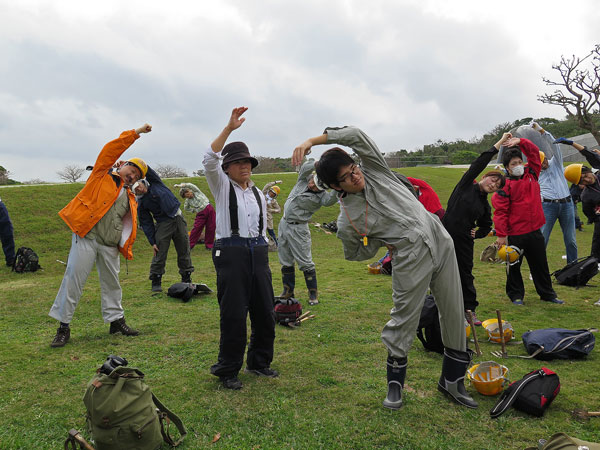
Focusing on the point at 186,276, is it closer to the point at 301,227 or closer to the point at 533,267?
the point at 301,227

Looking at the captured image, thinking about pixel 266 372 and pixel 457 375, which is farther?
pixel 266 372

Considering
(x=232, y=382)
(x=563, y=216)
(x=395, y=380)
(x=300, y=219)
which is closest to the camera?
(x=395, y=380)

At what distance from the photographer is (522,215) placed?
21.2 feet

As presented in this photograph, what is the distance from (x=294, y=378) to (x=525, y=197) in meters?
4.61

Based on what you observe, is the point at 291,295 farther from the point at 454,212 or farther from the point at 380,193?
the point at 380,193

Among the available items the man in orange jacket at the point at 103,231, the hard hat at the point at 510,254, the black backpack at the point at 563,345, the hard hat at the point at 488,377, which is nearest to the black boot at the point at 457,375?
the hard hat at the point at 488,377

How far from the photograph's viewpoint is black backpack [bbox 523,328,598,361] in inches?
173

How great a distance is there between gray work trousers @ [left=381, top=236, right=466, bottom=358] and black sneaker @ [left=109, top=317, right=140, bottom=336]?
3.65m

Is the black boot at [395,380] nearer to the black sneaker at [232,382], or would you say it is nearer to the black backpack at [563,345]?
the black sneaker at [232,382]

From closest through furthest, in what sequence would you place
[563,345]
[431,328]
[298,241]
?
[563,345], [431,328], [298,241]

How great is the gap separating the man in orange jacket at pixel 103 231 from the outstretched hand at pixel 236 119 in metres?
1.71

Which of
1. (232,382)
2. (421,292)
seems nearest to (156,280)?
(232,382)

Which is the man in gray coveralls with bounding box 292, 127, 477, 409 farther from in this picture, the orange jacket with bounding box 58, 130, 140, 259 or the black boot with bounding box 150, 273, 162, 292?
the black boot with bounding box 150, 273, 162, 292

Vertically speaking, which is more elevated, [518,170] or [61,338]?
[518,170]
